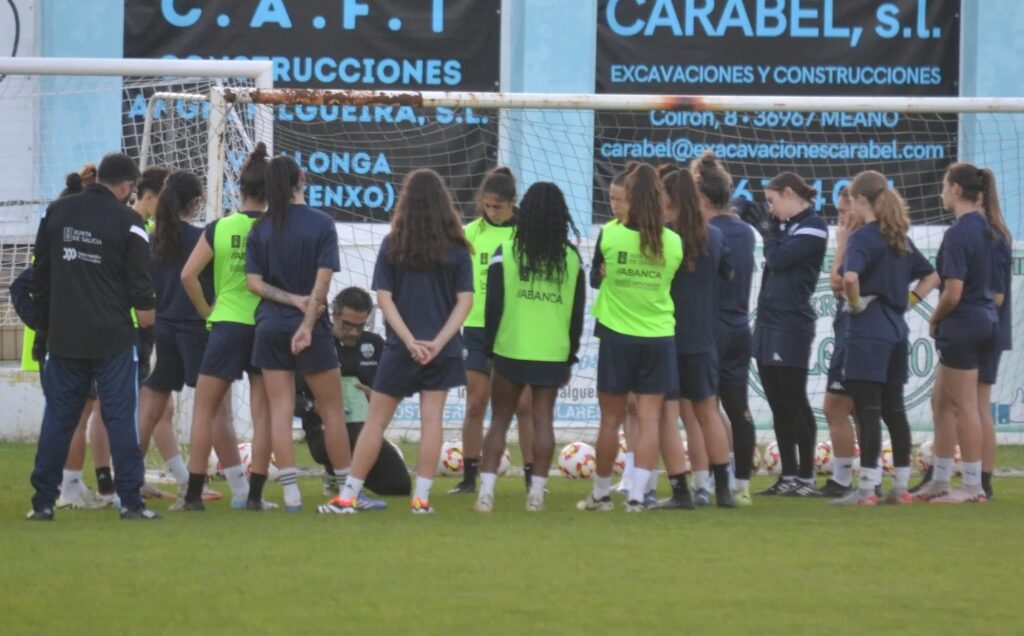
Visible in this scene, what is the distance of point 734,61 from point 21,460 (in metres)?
7.29

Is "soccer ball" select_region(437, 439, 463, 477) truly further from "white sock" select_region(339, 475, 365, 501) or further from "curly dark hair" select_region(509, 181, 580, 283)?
"curly dark hair" select_region(509, 181, 580, 283)

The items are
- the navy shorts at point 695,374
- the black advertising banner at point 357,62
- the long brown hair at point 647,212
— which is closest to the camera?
the long brown hair at point 647,212

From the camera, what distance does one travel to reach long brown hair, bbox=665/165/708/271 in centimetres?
842

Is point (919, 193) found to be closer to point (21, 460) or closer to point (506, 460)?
point (506, 460)

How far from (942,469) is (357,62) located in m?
7.39

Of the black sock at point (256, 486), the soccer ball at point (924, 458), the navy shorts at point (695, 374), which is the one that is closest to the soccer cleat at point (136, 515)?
the black sock at point (256, 486)

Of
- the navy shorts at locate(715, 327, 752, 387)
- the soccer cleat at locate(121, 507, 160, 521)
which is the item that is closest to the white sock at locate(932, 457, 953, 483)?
the navy shorts at locate(715, 327, 752, 387)

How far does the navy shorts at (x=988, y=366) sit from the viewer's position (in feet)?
30.9

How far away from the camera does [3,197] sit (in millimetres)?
14320

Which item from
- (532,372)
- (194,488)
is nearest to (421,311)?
(532,372)

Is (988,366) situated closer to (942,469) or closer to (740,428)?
(942,469)

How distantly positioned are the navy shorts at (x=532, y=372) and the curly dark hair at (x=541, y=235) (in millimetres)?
425

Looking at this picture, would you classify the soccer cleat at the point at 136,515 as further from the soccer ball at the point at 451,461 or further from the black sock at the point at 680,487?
the soccer ball at the point at 451,461

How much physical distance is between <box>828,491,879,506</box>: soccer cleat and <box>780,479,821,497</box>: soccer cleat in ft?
2.18
